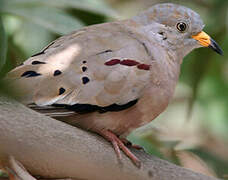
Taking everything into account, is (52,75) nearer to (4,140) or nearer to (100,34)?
(100,34)

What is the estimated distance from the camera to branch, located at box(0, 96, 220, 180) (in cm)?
143

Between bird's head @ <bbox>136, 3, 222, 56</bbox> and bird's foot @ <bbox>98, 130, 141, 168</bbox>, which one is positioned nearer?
bird's foot @ <bbox>98, 130, 141, 168</bbox>

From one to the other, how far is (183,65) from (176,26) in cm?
151

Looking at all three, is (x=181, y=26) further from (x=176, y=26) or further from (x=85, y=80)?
(x=85, y=80)

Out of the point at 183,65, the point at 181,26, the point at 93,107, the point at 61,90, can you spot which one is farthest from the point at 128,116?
the point at 183,65

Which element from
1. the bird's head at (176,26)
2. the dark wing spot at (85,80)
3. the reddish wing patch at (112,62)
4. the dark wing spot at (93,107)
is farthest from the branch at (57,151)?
the bird's head at (176,26)

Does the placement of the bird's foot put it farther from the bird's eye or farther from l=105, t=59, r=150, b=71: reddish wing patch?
the bird's eye

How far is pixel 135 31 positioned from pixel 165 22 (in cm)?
22

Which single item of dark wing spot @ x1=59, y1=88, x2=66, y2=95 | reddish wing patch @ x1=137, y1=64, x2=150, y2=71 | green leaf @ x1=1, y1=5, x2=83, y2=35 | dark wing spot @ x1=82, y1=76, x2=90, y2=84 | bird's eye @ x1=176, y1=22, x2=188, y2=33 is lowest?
dark wing spot @ x1=59, y1=88, x2=66, y2=95

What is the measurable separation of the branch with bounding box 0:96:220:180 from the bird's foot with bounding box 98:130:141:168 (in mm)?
23

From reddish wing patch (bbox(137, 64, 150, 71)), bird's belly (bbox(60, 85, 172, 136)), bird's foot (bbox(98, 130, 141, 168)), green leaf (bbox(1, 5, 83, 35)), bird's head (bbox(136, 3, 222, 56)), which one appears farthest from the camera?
green leaf (bbox(1, 5, 83, 35))

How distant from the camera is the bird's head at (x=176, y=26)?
8.65ft

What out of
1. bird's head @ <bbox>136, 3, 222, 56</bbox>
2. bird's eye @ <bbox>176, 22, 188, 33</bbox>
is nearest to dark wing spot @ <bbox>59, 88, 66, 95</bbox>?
bird's head @ <bbox>136, 3, 222, 56</bbox>

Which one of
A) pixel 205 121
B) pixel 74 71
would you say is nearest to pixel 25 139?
pixel 74 71
